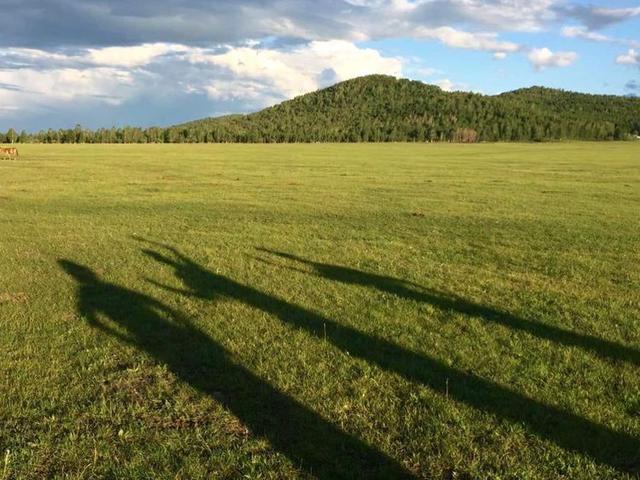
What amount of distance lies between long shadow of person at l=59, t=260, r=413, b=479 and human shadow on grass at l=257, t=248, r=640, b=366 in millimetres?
3752

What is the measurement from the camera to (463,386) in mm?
6660

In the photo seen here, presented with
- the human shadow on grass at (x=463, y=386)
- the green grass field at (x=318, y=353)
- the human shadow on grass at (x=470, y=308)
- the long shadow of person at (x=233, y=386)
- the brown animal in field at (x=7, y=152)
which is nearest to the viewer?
the long shadow of person at (x=233, y=386)

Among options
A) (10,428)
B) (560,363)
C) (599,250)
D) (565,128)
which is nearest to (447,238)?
(599,250)

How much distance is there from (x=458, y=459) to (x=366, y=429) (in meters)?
0.92

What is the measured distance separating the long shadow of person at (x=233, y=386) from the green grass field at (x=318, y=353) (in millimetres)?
26

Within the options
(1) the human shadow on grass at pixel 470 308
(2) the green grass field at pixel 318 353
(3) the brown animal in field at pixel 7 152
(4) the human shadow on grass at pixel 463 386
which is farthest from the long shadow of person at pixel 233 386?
(3) the brown animal in field at pixel 7 152

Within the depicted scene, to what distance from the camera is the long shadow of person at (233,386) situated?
5.15m

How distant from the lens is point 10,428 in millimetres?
5711

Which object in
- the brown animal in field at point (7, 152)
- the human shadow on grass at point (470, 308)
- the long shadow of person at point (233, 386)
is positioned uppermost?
the brown animal in field at point (7, 152)

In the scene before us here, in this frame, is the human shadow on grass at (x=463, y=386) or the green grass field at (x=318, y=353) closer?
the green grass field at (x=318, y=353)

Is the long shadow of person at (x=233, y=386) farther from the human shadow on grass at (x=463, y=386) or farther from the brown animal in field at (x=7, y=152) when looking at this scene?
the brown animal in field at (x=7, y=152)

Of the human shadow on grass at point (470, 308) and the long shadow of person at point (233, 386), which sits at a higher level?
the long shadow of person at point (233, 386)

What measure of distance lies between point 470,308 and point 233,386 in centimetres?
461

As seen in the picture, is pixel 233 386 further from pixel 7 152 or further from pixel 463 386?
pixel 7 152
